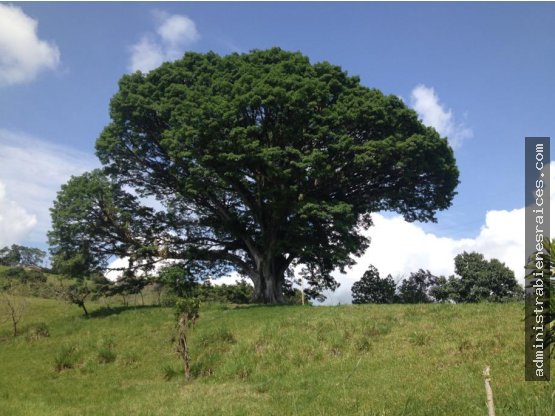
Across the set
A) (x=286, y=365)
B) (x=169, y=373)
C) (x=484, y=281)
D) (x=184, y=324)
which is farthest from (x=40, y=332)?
(x=484, y=281)

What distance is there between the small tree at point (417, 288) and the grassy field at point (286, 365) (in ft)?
54.8

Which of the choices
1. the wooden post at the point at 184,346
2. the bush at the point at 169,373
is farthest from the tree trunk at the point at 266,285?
the wooden post at the point at 184,346

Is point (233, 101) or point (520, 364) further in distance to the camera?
point (233, 101)

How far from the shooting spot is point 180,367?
64.0 feet

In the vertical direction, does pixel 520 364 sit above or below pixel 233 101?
below

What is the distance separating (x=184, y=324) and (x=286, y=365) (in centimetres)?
455

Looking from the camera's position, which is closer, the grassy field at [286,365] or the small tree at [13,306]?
the grassy field at [286,365]

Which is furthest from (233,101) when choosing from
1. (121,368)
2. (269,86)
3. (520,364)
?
(520,364)

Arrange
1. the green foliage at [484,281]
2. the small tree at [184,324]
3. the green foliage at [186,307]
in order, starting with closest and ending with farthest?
the small tree at [184,324] < the green foliage at [186,307] < the green foliage at [484,281]

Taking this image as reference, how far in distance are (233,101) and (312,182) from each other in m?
8.40

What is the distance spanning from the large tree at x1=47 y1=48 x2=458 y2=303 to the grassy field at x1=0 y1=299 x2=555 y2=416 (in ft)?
27.6

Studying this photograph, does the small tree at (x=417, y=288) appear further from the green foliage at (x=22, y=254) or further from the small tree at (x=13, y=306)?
the green foliage at (x=22, y=254)

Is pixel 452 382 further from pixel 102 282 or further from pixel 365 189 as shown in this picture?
pixel 102 282

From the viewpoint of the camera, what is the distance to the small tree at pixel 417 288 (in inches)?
1650
